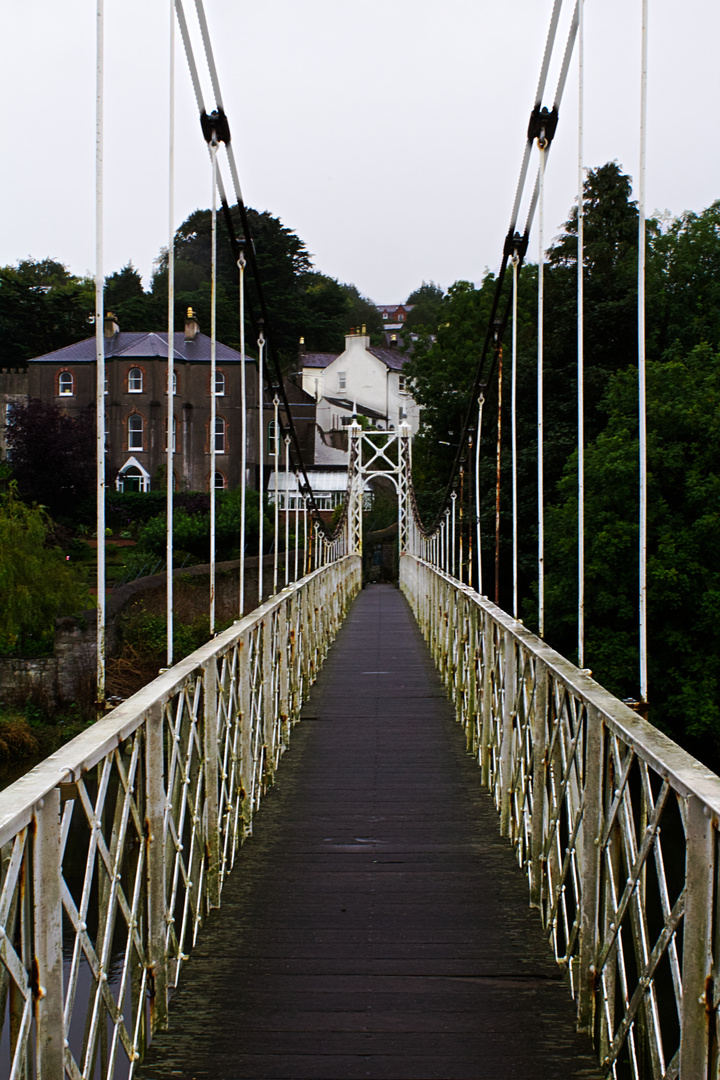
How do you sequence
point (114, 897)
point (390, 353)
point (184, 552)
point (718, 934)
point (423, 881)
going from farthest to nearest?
point (390, 353), point (184, 552), point (423, 881), point (114, 897), point (718, 934)

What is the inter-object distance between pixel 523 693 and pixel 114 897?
78.7 inches

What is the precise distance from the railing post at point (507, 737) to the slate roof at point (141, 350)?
33341 mm

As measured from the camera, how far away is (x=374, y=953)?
3.01 metres

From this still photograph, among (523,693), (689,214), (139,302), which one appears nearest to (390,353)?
(139,302)

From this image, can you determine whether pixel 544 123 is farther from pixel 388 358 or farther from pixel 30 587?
pixel 388 358

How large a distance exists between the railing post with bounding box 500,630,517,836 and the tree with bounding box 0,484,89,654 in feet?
62.1

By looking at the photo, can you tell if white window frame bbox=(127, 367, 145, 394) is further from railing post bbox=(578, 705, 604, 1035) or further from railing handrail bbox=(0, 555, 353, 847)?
railing post bbox=(578, 705, 604, 1035)

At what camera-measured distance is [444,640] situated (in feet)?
27.5

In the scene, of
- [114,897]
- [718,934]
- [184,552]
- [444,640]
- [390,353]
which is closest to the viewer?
[718,934]

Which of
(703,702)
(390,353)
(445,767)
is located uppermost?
(390,353)

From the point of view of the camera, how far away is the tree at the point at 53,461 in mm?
34062

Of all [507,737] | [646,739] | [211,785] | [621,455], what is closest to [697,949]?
[646,739]

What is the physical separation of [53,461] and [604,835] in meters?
33.4

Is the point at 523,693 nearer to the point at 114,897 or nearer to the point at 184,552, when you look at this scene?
the point at 114,897
